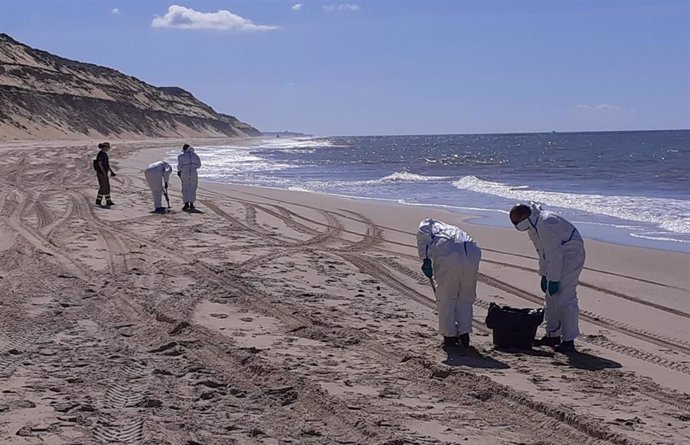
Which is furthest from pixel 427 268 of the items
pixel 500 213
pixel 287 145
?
pixel 287 145

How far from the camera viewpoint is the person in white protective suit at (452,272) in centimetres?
811

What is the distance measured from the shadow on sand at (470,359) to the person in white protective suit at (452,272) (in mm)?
106

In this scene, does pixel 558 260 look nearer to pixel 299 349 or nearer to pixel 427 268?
pixel 427 268

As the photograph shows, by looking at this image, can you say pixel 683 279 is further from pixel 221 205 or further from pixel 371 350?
pixel 221 205

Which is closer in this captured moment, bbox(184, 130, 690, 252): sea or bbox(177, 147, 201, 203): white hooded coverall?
→ bbox(177, 147, 201, 203): white hooded coverall

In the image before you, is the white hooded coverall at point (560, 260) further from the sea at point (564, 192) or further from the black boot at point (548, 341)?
the sea at point (564, 192)

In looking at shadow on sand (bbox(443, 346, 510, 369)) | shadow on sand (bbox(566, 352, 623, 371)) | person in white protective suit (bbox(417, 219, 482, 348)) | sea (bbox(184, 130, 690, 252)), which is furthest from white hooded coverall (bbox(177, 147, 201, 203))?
shadow on sand (bbox(566, 352, 623, 371))

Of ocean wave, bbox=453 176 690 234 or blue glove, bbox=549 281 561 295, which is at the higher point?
blue glove, bbox=549 281 561 295

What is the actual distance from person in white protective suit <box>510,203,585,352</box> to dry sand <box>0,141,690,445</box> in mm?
260

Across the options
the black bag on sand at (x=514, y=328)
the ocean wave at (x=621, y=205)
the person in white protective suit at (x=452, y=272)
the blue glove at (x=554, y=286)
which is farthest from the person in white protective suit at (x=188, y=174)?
the blue glove at (x=554, y=286)

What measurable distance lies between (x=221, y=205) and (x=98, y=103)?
66.4 meters

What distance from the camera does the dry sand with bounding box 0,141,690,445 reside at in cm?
592

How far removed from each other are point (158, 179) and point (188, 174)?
800 millimetres

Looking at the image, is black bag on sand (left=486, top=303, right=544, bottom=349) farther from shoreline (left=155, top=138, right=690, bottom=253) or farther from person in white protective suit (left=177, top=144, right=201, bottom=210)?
person in white protective suit (left=177, top=144, right=201, bottom=210)
